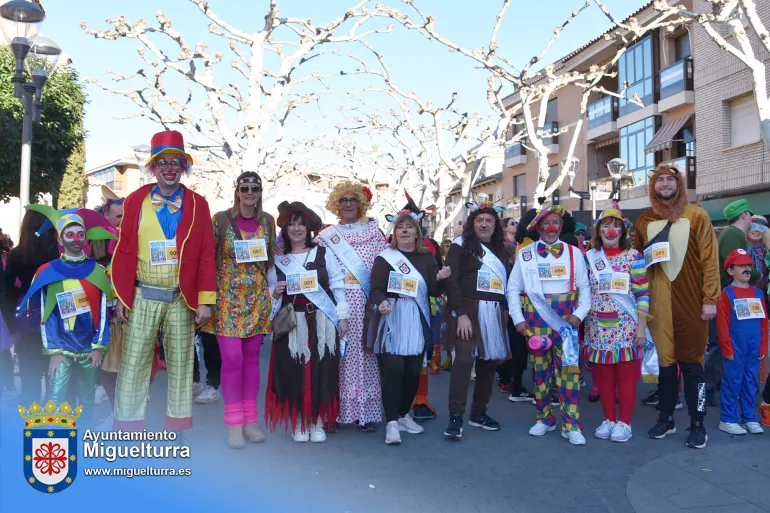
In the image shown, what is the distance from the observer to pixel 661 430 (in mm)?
5473

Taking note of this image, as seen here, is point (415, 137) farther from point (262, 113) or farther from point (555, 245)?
point (555, 245)

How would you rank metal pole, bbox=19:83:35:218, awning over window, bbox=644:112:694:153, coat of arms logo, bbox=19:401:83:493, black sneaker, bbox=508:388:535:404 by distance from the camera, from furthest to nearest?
awning over window, bbox=644:112:694:153
metal pole, bbox=19:83:35:218
black sneaker, bbox=508:388:535:404
coat of arms logo, bbox=19:401:83:493

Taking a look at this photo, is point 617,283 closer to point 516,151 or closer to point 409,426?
point 409,426

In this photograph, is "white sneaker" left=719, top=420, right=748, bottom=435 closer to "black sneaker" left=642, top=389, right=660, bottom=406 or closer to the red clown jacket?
"black sneaker" left=642, top=389, right=660, bottom=406

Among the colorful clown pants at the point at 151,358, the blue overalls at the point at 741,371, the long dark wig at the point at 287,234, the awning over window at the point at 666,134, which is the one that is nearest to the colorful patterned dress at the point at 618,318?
the blue overalls at the point at 741,371

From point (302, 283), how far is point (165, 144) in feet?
4.85

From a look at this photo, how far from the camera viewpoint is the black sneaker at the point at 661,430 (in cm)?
545

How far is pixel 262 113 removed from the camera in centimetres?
1252

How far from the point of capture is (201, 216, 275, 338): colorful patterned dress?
4.95 meters

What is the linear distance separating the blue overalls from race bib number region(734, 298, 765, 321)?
0.03 metres

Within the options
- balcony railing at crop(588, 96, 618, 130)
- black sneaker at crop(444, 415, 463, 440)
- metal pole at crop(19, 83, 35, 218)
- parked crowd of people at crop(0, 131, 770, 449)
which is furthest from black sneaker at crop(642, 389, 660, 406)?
balcony railing at crop(588, 96, 618, 130)

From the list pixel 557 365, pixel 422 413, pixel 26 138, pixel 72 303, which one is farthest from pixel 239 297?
pixel 26 138

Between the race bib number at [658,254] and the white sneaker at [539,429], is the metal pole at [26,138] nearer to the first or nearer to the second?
the white sneaker at [539,429]

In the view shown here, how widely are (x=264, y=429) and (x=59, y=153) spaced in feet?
51.9
